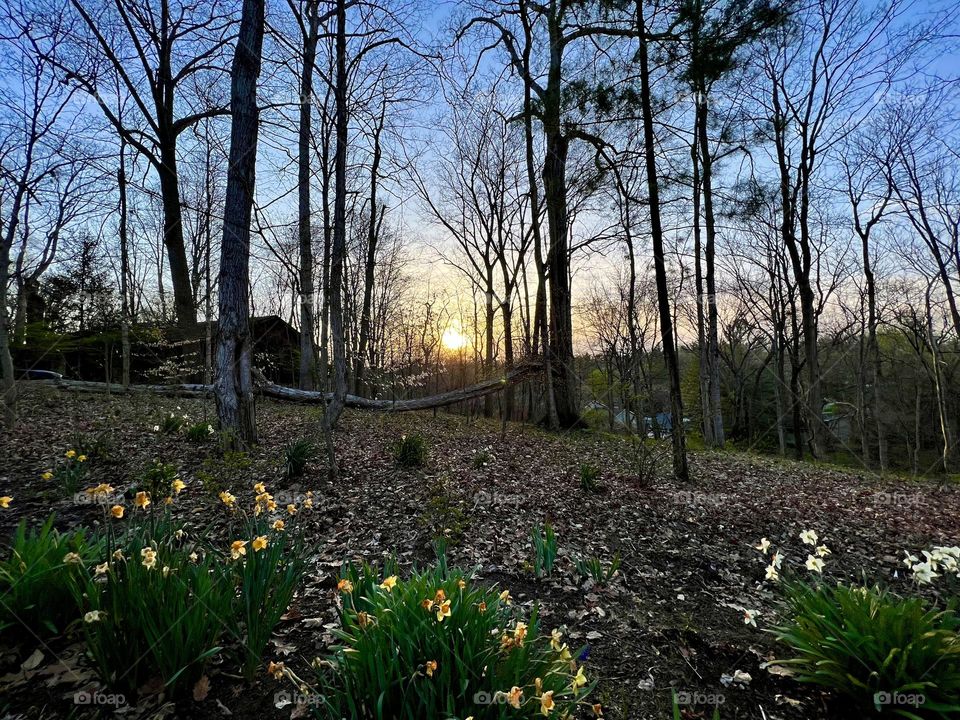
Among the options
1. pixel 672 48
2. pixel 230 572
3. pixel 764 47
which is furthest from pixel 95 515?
pixel 764 47

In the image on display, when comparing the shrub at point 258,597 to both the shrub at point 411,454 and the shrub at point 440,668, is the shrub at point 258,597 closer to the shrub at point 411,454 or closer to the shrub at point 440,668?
the shrub at point 440,668

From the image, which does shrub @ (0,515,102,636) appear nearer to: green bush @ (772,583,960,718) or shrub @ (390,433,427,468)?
green bush @ (772,583,960,718)

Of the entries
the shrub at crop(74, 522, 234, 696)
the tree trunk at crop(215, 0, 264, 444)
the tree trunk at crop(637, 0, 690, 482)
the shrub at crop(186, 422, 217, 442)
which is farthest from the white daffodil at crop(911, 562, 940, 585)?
the shrub at crop(186, 422, 217, 442)

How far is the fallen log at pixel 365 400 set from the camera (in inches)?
377

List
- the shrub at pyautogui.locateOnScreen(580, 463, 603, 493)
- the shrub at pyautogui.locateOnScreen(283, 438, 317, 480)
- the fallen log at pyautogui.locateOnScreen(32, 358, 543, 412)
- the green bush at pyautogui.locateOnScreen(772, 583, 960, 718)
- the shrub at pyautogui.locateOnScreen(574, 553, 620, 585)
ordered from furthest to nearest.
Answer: the fallen log at pyautogui.locateOnScreen(32, 358, 543, 412)
the shrub at pyautogui.locateOnScreen(580, 463, 603, 493)
the shrub at pyautogui.locateOnScreen(283, 438, 317, 480)
the shrub at pyautogui.locateOnScreen(574, 553, 620, 585)
the green bush at pyautogui.locateOnScreen(772, 583, 960, 718)

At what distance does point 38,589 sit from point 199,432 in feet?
14.7

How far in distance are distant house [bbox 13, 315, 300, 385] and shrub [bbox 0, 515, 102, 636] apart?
25.7 feet

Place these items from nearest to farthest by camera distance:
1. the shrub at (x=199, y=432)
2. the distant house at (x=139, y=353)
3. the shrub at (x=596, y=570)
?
the shrub at (x=596, y=570), the shrub at (x=199, y=432), the distant house at (x=139, y=353)

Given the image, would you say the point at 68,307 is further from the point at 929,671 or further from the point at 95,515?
the point at 929,671

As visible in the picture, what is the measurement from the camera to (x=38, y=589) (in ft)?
6.18

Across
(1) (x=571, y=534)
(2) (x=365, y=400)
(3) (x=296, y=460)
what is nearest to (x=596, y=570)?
(1) (x=571, y=534)

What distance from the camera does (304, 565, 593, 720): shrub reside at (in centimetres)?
138

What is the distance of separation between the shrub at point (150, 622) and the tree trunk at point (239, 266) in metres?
4.15

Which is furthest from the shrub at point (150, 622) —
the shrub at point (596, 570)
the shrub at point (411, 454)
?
the shrub at point (411, 454)
